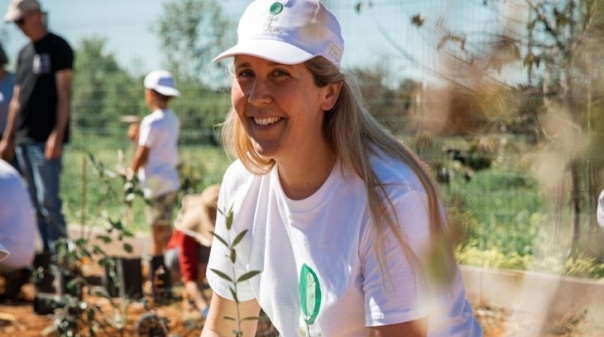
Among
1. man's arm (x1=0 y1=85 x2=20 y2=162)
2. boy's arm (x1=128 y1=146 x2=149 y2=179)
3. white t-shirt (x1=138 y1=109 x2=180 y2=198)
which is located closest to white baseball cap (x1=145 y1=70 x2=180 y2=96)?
white t-shirt (x1=138 y1=109 x2=180 y2=198)

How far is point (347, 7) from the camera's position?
22.2 feet

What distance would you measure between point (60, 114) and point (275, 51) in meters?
5.08

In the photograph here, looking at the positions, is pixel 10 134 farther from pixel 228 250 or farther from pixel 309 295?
pixel 309 295

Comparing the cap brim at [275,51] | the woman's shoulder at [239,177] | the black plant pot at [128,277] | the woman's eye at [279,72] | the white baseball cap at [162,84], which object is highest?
the white baseball cap at [162,84]

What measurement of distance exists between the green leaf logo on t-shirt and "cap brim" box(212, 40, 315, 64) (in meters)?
0.51

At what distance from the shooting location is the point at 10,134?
762 cm

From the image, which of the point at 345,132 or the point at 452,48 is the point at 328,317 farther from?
the point at 452,48

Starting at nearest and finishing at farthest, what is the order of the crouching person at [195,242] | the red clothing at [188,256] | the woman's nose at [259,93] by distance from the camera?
the woman's nose at [259,93]
the crouching person at [195,242]
the red clothing at [188,256]

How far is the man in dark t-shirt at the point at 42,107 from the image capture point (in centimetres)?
724

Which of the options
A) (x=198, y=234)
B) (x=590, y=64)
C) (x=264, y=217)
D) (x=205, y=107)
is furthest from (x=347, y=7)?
(x=590, y=64)

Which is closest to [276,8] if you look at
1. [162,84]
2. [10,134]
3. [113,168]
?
[162,84]

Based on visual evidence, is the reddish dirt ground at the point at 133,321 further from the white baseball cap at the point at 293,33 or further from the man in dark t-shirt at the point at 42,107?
the white baseball cap at the point at 293,33

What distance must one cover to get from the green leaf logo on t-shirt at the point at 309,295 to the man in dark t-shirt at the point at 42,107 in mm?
4854

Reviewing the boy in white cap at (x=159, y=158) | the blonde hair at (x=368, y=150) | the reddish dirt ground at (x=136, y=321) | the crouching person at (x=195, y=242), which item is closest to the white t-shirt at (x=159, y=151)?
the boy in white cap at (x=159, y=158)
